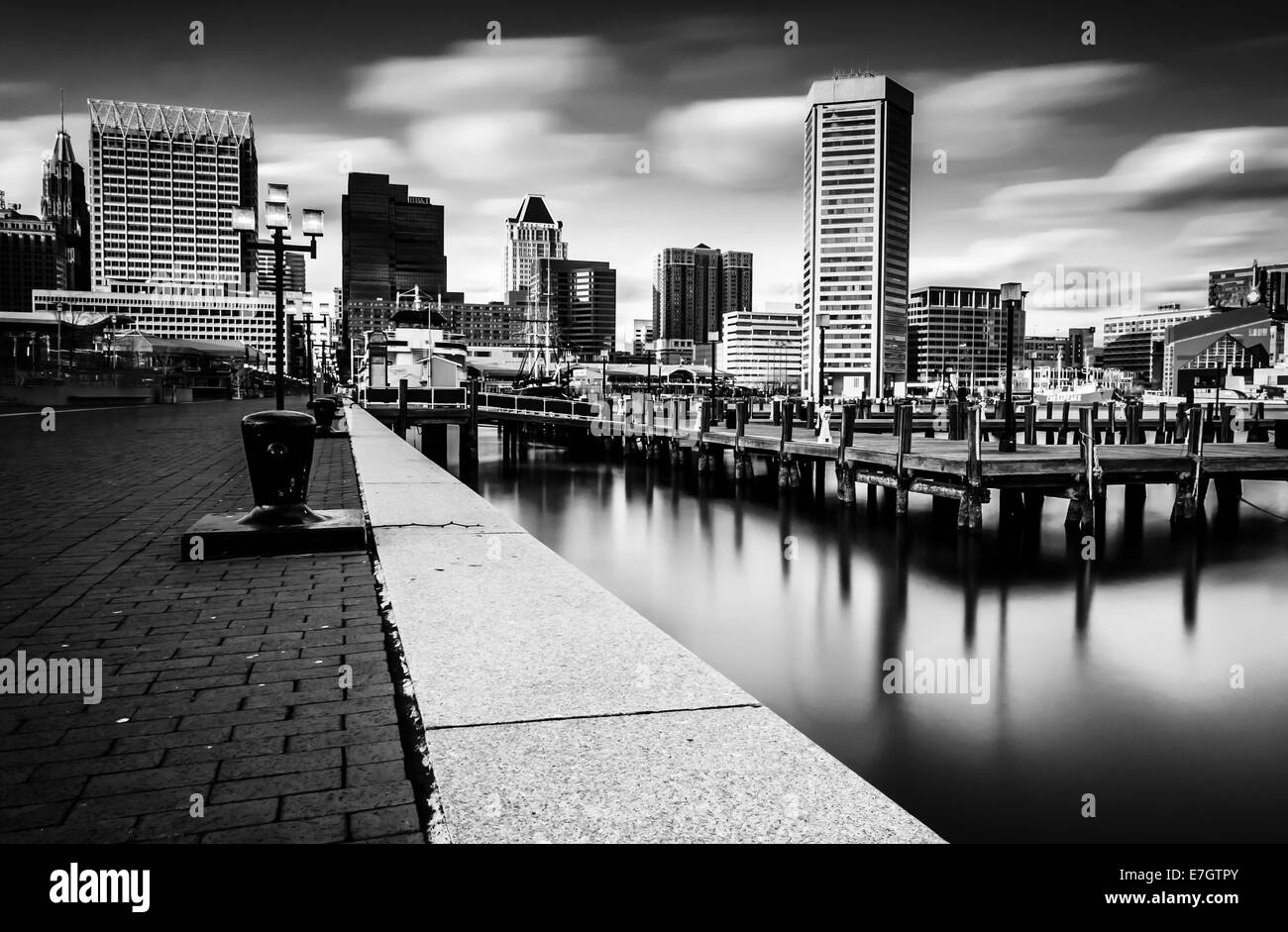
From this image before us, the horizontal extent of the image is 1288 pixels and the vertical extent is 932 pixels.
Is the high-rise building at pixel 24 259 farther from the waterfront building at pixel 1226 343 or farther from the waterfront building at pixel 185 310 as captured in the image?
the waterfront building at pixel 1226 343

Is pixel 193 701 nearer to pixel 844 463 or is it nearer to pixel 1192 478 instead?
pixel 844 463

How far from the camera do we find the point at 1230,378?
113 metres

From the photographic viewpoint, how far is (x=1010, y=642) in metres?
11.7

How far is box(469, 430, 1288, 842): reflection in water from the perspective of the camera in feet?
23.1

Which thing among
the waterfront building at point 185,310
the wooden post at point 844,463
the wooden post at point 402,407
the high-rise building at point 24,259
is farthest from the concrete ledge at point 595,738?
the high-rise building at point 24,259

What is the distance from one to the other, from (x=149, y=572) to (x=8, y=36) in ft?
140

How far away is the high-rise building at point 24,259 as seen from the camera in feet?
594

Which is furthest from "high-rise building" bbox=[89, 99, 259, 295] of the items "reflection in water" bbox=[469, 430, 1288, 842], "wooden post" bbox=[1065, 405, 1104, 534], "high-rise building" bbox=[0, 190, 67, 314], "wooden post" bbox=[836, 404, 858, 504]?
"wooden post" bbox=[1065, 405, 1104, 534]

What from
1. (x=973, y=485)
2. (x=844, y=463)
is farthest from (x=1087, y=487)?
(x=844, y=463)

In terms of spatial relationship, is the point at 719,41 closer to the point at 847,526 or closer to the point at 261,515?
the point at 847,526

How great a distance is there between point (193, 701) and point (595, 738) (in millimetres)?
1969

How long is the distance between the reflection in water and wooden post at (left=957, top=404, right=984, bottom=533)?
1.35 ft

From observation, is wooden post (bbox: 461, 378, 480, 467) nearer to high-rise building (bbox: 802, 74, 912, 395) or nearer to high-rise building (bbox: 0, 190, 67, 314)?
high-rise building (bbox: 802, 74, 912, 395)
